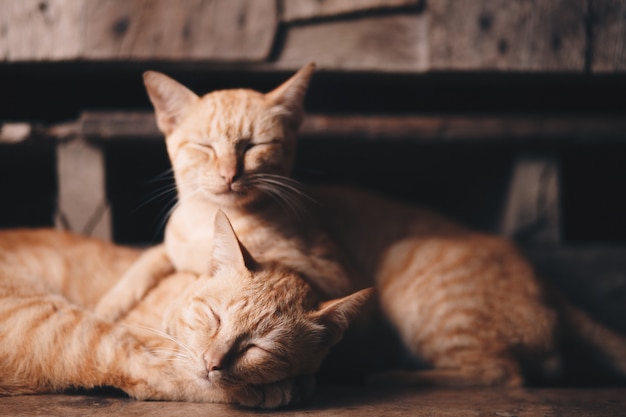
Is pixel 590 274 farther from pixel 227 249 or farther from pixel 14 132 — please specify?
pixel 14 132

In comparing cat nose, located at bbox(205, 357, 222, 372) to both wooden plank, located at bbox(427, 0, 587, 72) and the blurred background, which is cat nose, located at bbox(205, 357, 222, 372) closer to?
the blurred background

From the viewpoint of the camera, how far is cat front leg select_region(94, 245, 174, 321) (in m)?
1.99

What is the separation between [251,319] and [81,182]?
1291 millimetres

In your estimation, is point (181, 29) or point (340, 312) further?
point (181, 29)

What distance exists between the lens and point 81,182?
2459 millimetres

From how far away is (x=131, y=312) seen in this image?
200 cm

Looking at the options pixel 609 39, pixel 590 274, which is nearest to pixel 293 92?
pixel 609 39

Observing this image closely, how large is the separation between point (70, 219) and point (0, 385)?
94cm

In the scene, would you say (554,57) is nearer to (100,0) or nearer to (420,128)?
(420,128)

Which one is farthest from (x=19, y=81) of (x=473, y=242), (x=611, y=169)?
(x=611, y=169)

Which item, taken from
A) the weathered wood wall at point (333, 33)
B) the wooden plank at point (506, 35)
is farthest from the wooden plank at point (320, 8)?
the wooden plank at point (506, 35)

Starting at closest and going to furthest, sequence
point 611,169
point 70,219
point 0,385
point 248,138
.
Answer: point 0,385, point 248,138, point 70,219, point 611,169

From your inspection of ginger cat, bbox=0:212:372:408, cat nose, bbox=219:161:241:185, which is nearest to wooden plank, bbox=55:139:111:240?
ginger cat, bbox=0:212:372:408

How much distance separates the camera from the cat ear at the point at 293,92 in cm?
208
